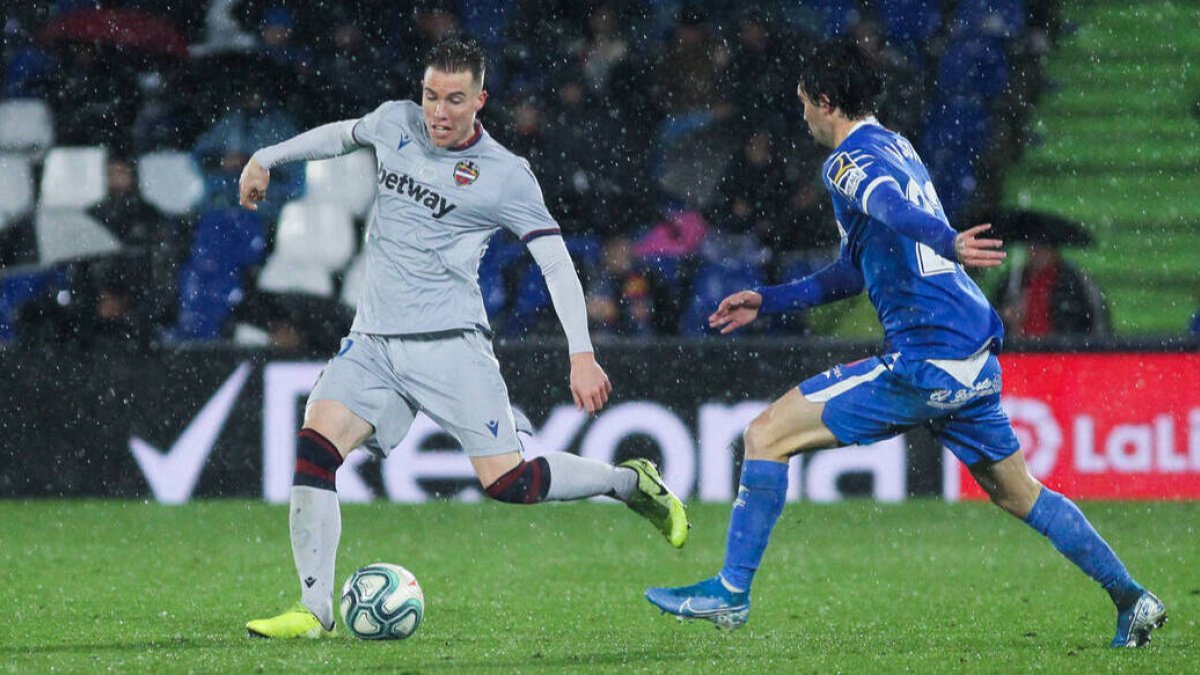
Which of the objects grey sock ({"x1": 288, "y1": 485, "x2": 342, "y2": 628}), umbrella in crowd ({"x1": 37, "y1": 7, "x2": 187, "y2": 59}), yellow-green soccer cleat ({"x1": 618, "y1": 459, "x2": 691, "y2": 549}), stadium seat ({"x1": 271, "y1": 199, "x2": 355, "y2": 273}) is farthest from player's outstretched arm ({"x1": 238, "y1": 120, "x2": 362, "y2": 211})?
umbrella in crowd ({"x1": 37, "y1": 7, "x2": 187, "y2": 59})

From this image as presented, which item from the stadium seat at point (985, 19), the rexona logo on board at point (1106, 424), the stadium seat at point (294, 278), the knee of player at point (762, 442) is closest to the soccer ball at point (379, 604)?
the knee of player at point (762, 442)

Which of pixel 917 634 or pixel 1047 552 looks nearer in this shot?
pixel 917 634

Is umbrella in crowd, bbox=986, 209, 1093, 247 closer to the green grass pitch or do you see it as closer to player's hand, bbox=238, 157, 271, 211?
the green grass pitch

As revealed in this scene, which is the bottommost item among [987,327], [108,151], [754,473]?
[754,473]

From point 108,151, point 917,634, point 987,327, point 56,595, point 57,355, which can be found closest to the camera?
point 987,327

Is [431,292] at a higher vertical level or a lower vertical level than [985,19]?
lower

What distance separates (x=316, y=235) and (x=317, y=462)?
513cm

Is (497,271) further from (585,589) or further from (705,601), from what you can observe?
(705,601)

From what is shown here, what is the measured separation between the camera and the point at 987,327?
577cm

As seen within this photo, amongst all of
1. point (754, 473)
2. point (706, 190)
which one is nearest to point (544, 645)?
point (754, 473)

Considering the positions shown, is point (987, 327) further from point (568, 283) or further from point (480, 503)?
point (480, 503)

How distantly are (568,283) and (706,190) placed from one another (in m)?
5.24

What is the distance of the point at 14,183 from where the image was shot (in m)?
11.3

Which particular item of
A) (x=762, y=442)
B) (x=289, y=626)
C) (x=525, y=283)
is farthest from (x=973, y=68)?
(x=289, y=626)
